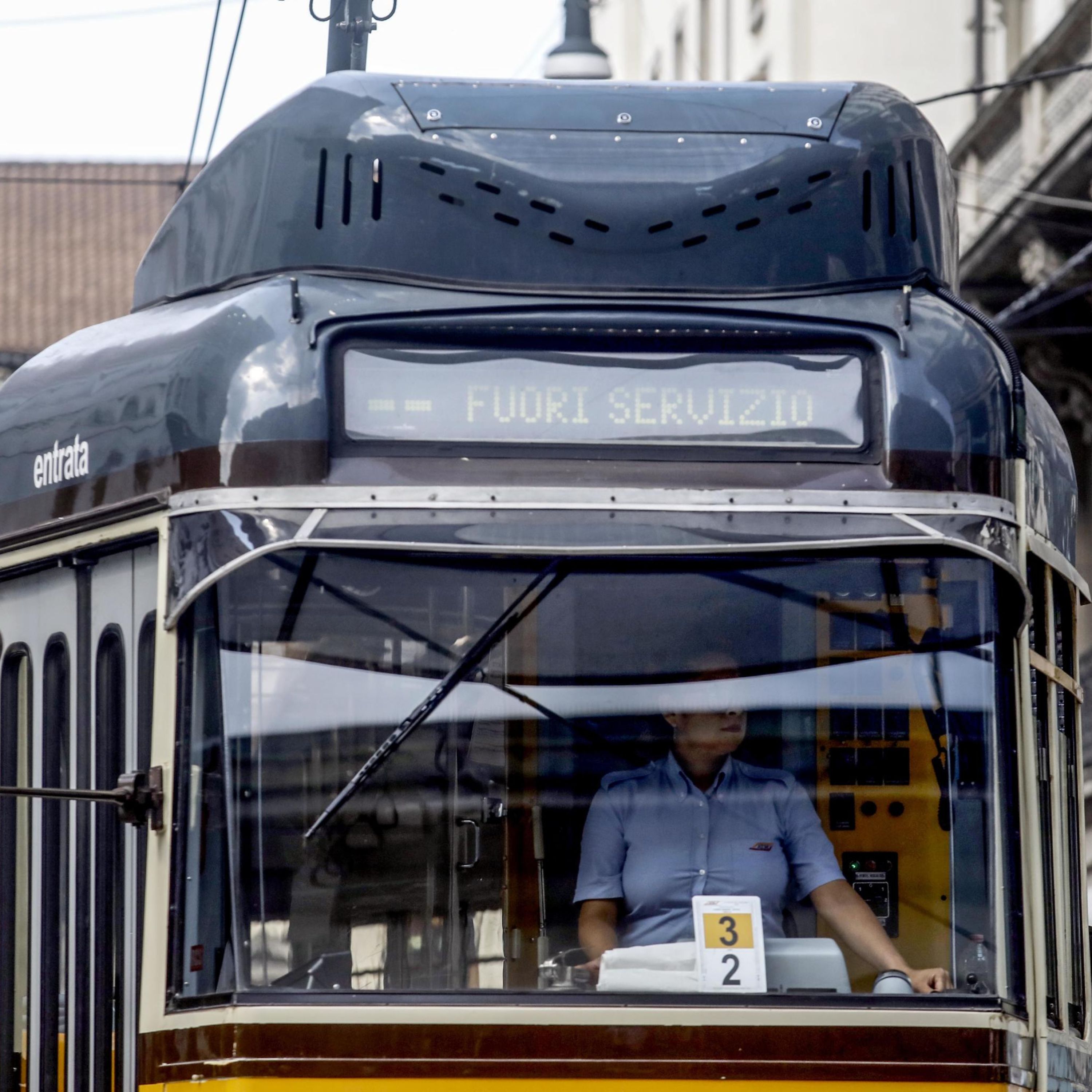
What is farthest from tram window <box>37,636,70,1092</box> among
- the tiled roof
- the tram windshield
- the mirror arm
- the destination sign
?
the tiled roof

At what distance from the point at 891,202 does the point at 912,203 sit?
6 cm

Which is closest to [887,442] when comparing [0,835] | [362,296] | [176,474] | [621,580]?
[621,580]

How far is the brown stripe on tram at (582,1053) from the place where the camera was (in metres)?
4.46

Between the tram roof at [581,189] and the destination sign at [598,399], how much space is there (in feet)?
0.88

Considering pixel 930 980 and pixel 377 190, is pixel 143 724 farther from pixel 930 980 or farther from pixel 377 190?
pixel 930 980

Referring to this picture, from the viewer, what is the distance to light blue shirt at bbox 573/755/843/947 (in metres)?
4.64

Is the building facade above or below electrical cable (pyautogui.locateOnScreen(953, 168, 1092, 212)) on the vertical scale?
above

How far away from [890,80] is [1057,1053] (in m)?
26.9

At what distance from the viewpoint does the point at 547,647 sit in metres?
4.65

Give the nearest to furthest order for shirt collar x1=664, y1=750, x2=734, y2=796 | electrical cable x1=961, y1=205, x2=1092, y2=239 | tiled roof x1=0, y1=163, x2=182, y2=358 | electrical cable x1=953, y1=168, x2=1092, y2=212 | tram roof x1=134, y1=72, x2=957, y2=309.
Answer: shirt collar x1=664, y1=750, x2=734, y2=796 < tram roof x1=134, y1=72, x2=957, y2=309 < electrical cable x1=953, y1=168, x2=1092, y2=212 < electrical cable x1=961, y1=205, x2=1092, y2=239 < tiled roof x1=0, y1=163, x2=182, y2=358

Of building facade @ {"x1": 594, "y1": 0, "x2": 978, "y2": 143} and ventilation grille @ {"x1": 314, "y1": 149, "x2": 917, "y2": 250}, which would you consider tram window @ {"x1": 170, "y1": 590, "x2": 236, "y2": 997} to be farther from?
building facade @ {"x1": 594, "y1": 0, "x2": 978, "y2": 143}

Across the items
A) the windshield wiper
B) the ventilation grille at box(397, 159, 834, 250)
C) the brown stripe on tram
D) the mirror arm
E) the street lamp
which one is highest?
the street lamp

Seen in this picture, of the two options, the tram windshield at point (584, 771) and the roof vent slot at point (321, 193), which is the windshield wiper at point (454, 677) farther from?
the roof vent slot at point (321, 193)

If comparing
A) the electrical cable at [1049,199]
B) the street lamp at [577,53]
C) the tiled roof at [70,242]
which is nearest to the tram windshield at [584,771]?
the street lamp at [577,53]
